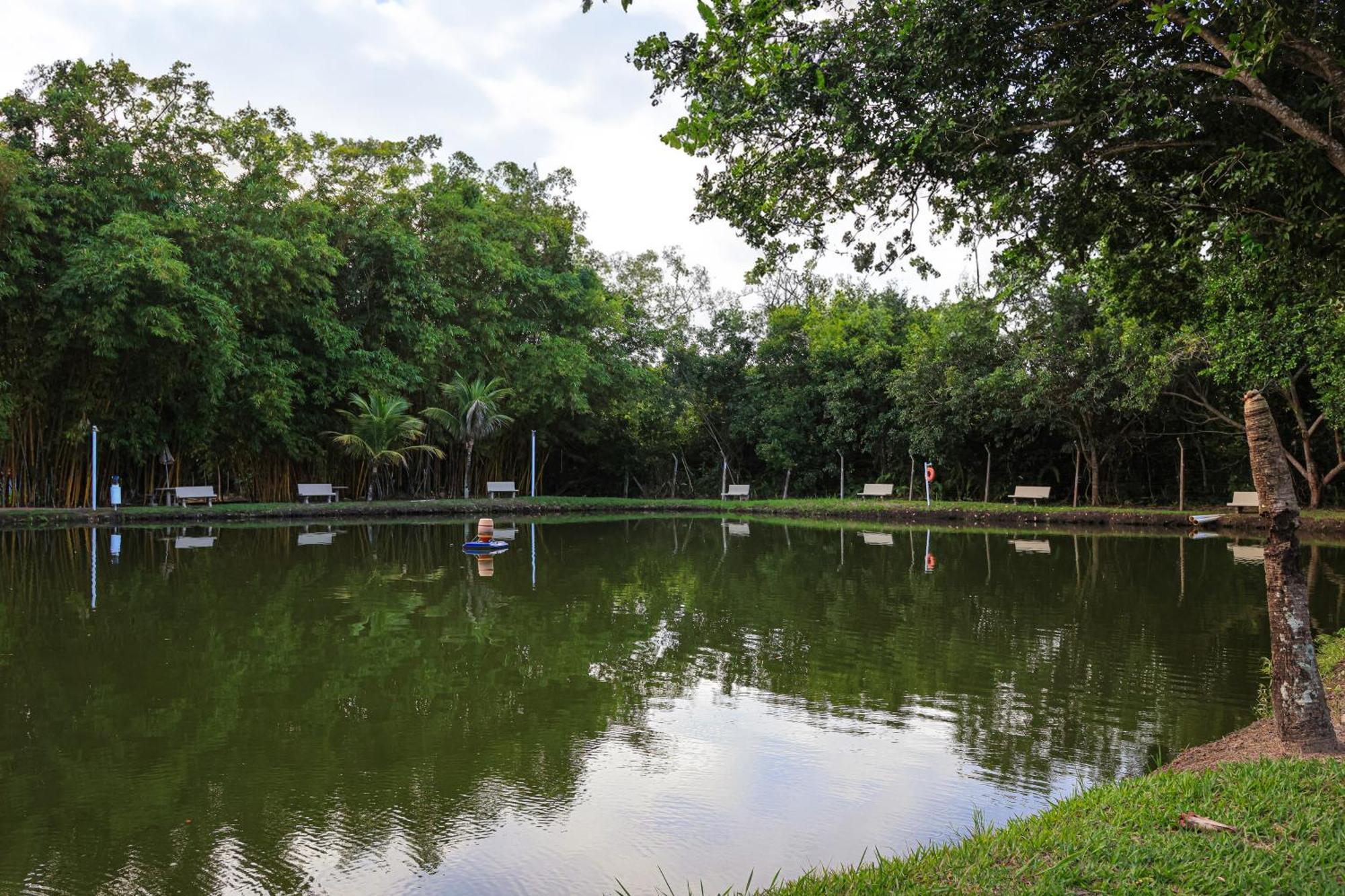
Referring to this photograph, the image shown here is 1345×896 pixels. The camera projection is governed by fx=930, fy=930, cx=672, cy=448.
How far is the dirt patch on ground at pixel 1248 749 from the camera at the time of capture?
4445 mm

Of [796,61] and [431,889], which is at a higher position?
[796,61]

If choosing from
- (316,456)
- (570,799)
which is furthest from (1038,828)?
(316,456)

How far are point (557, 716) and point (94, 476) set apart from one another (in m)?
18.8

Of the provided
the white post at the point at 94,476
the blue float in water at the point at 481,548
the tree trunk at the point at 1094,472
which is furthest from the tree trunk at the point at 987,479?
the white post at the point at 94,476

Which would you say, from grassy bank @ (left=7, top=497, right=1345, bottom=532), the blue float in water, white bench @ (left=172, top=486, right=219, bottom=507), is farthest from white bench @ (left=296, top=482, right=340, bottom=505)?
the blue float in water

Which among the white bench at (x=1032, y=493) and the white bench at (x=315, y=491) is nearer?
the white bench at (x=315, y=491)

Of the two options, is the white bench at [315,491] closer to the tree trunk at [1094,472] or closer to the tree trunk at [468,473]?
the tree trunk at [468,473]

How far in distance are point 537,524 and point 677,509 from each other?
7451mm

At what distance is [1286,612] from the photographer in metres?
4.64

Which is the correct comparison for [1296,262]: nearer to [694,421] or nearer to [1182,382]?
[1182,382]

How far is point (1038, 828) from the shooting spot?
3529 millimetres

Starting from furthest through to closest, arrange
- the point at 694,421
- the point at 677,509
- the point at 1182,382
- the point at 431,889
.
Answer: the point at 694,421 < the point at 677,509 < the point at 1182,382 < the point at 431,889

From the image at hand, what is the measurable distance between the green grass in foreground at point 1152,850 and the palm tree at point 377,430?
883 inches

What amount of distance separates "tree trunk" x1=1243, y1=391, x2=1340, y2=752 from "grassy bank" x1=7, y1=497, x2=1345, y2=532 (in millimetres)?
16040
